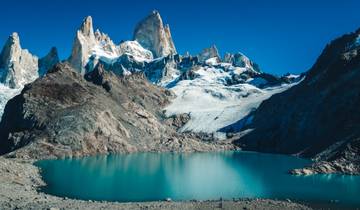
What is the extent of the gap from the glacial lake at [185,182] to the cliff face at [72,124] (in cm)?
1648

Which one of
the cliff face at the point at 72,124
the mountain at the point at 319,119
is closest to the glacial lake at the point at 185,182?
the cliff face at the point at 72,124

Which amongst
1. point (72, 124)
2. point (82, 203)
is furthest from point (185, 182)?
point (72, 124)

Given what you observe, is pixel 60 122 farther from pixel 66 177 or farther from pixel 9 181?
A: pixel 9 181

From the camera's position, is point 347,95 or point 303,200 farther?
point 347,95

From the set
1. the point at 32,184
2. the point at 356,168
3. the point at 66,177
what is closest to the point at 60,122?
the point at 66,177

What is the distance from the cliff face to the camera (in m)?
134

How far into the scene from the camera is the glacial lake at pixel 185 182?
69875 millimetres

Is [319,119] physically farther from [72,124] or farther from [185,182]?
[185,182]

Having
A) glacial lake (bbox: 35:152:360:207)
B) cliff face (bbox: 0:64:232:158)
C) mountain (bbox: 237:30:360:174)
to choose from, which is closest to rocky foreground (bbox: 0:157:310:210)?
glacial lake (bbox: 35:152:360:207)

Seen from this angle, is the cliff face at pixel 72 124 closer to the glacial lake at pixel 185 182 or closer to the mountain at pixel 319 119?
the glacial lake at pixel 185 182

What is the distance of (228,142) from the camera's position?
7746 inches

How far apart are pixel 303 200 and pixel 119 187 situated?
92.1 ft

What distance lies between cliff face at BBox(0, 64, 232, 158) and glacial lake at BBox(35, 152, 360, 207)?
54.1ft

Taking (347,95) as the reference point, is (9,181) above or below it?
below
